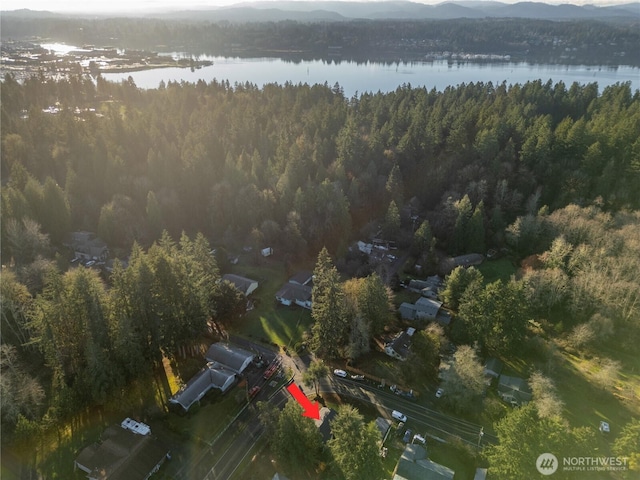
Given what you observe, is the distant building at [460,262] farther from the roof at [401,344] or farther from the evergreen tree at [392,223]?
the roof at [401,344]

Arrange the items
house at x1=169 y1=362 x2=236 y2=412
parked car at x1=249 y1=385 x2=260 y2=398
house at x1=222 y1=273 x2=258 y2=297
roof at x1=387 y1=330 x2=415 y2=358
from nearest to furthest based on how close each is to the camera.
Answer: house at x1=169 y1=362 x2=236 y2=412, parked car at x1=249 y1=385 x2=260 y2=398, roof at x1=387 y1=330 x2=415 y2=358, house at x1=222 y1=273 x2=258 y2=297

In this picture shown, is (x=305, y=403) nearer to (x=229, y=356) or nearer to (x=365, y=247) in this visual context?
(x=229, y=356)

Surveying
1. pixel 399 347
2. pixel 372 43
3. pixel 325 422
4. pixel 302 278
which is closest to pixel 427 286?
pixel 399 347

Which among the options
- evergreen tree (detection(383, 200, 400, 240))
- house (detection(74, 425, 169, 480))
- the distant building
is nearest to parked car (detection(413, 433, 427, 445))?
house (detection(74, 425, 169, 480))

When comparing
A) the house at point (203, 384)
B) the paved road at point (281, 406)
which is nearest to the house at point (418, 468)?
the paved road at point (281, 406)

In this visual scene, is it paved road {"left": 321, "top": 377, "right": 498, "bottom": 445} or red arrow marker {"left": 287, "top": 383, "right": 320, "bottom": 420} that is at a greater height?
red arrow marker {"left": 287, "top": 383, "right": 320, "bottom": 420}

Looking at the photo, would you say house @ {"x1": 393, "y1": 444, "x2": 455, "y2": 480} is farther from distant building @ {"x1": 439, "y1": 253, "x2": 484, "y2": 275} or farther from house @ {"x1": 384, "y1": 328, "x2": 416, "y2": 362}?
distant building @ {"x1": 439, "y1": 253, "x2": 484, "y2": 275}
